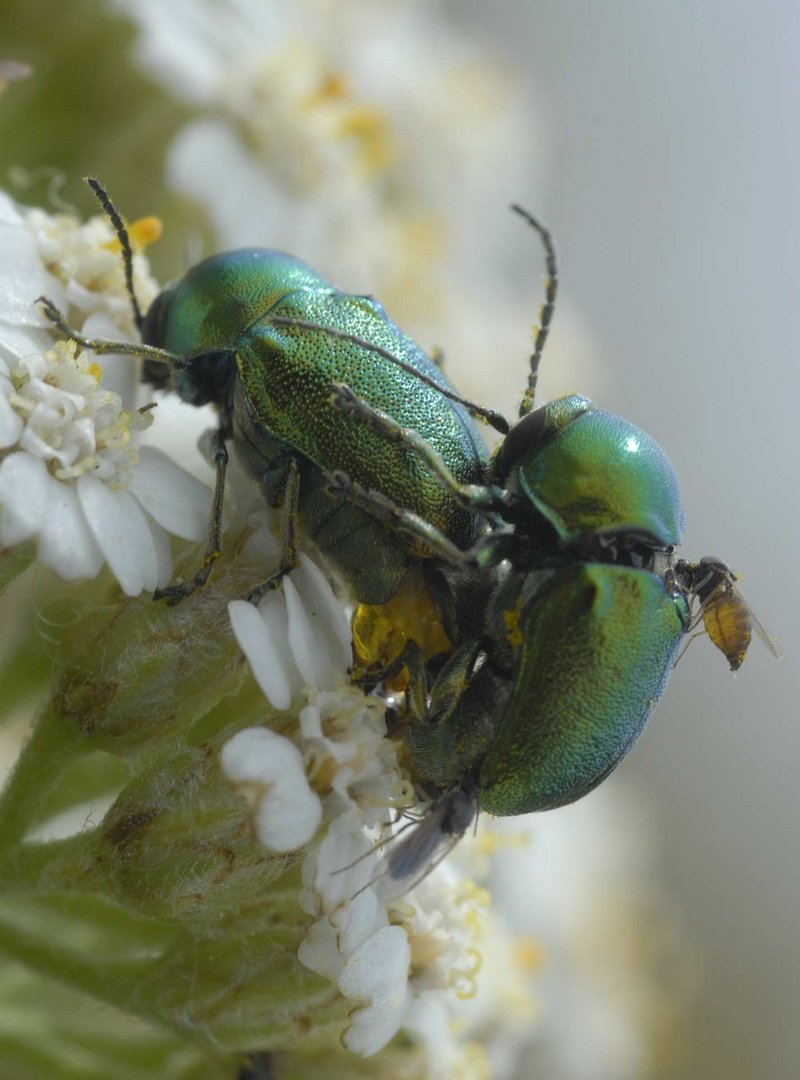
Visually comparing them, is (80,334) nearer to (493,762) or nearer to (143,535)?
(143,535)

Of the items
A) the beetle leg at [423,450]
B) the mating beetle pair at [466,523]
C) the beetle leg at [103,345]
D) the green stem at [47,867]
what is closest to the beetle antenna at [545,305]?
the mating beetle pair at [466,523]

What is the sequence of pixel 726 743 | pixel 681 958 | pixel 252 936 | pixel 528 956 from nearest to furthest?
pixel 252 936 < pixel 528 956 < pixel 681 958 < pixel 726 743

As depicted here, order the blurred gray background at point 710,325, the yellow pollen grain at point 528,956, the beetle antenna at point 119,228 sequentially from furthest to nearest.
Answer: the blurred gray background at point 710,325, the yellow pollen grain at point 528,956, the beetle antenna at point 119,228

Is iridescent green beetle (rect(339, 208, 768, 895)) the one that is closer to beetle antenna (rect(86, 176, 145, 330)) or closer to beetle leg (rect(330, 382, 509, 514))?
beetle leg (rect(330, 382, 509, 514))

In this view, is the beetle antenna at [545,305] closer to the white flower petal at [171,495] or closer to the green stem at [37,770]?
the white flower petal at [171,495]

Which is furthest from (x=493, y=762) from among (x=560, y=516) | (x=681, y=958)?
(x=681, y=958)

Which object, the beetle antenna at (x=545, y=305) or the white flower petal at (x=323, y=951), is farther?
the beetle antenna at (x=545, y=305)

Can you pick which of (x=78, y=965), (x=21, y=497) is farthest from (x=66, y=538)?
(x=78, y=965)
